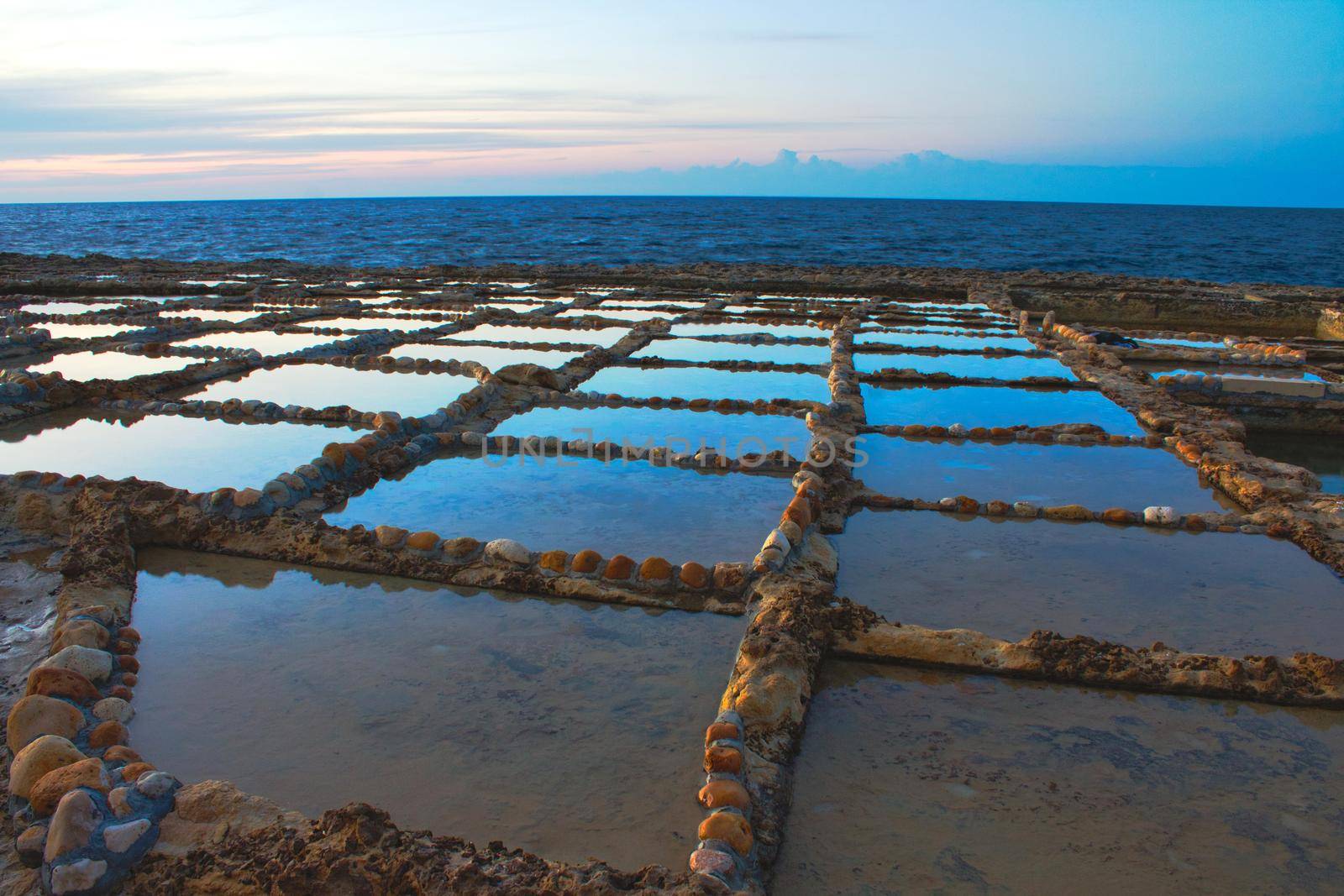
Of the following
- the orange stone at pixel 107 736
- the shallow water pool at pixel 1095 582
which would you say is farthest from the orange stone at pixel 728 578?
the orange stone at pixel 107 736

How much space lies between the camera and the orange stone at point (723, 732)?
304 cm

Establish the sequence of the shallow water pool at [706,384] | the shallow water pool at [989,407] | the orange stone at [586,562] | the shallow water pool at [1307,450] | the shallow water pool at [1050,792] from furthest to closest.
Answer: the shallow water pool at [706,384] → the shallow water pool at [989,407] → the shallow water pool at [1307,450] → the orange stone at [586,562] → the shallow water pool at [1050,792]

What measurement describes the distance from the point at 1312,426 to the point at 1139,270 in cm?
3086

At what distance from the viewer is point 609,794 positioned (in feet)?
9.38

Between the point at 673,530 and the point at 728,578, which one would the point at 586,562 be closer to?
the point at 728,578

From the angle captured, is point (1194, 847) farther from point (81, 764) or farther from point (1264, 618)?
point (81, 764)

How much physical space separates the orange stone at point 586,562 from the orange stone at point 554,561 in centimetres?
7

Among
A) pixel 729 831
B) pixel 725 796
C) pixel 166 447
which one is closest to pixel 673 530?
pixel 725 796

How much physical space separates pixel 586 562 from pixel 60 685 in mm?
2208

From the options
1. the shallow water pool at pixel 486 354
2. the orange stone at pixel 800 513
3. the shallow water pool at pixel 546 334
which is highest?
the shallow water pool at pixel 546 334

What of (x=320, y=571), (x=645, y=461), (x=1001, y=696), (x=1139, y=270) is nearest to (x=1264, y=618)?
(x=1001, y=696)

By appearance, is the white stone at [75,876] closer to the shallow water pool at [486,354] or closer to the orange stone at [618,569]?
the orange stone at [618,569]

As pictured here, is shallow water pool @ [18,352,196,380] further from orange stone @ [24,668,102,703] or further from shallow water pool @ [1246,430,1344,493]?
shallow water pool @ [1246,430,1344,493]

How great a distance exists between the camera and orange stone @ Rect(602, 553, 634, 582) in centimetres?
433
